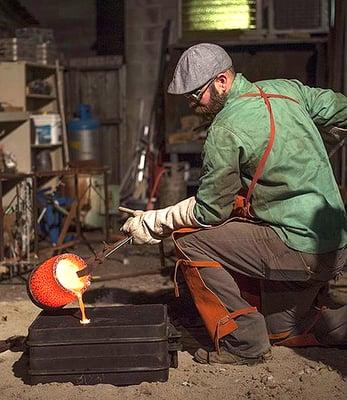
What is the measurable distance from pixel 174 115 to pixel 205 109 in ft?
20.2

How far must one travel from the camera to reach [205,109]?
426 cm

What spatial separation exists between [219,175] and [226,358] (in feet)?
3.47

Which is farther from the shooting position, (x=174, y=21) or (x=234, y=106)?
(x=174, y=21)

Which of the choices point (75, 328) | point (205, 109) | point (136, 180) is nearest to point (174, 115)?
point (136, 180)

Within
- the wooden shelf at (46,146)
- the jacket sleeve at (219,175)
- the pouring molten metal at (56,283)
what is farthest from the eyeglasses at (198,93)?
the wooden shelf at (46,146)

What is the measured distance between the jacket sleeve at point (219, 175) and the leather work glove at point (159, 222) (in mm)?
113

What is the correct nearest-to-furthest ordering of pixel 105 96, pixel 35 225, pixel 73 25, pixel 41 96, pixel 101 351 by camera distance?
pixel 101 351, pixel 35 225, pixel 41 96, pixel 105 96, pixel 73 25

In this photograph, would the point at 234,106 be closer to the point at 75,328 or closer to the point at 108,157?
the point at 75,328

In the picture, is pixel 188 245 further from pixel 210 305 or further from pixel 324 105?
pixel 324 105

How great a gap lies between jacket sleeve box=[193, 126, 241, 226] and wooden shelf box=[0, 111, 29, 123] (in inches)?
162

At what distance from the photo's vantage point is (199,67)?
4.11 metres

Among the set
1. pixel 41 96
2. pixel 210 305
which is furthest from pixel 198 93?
pixel 41 96

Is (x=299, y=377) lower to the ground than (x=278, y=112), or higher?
lower

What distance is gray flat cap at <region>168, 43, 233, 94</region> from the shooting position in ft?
13.5
